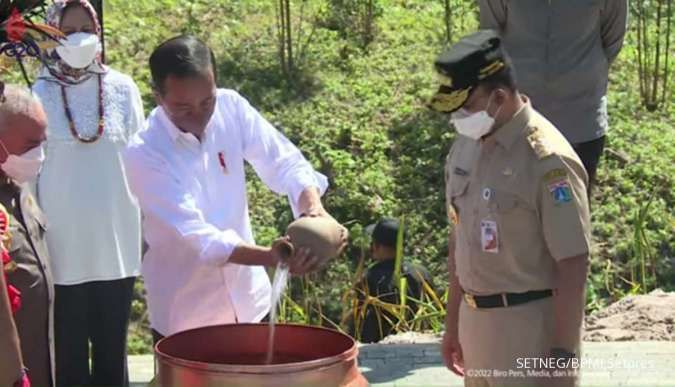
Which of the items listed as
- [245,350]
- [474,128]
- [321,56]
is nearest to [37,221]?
[245,350]

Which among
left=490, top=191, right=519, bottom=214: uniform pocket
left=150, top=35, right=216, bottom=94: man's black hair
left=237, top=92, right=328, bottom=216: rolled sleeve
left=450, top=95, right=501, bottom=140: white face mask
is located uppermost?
Answer: left=150, top=35, right=216, bottom=94: man's black hair

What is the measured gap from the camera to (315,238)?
378 centimetres

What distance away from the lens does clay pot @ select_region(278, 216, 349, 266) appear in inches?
149

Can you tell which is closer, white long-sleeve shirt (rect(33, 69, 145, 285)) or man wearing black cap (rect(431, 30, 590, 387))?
man wearing black cap (rect(431, 30, 590, 387))

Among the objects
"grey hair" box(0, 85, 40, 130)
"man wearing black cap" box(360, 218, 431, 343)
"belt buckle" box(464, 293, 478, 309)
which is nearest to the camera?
"belt buckle" box(464, 293, 478, 309)

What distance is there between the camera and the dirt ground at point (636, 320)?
637 cm

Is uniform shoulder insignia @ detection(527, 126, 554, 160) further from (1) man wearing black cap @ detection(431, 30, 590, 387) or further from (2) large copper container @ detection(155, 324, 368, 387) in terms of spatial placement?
(2) large copper container @ detection(155, 324, 368, 387)

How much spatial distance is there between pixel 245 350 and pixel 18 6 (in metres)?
1.18

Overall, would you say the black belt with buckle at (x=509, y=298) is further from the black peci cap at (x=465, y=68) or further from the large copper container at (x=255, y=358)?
the black peci cap at (x=465, y=68)

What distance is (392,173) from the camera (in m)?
8.63

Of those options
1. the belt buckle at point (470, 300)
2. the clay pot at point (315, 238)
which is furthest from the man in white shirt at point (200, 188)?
the belt buckle at point (470, 300)

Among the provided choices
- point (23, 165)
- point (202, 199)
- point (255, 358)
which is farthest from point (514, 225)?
point (23, 165)

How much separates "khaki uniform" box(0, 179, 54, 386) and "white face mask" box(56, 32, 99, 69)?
3.56 feet

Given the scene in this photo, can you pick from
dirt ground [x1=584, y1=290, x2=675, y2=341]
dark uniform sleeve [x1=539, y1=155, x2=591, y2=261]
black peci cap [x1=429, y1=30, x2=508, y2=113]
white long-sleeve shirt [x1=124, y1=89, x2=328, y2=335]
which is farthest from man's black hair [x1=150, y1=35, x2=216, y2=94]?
dirt ground [x1=584, y1=290, x2=675, y2=341]
